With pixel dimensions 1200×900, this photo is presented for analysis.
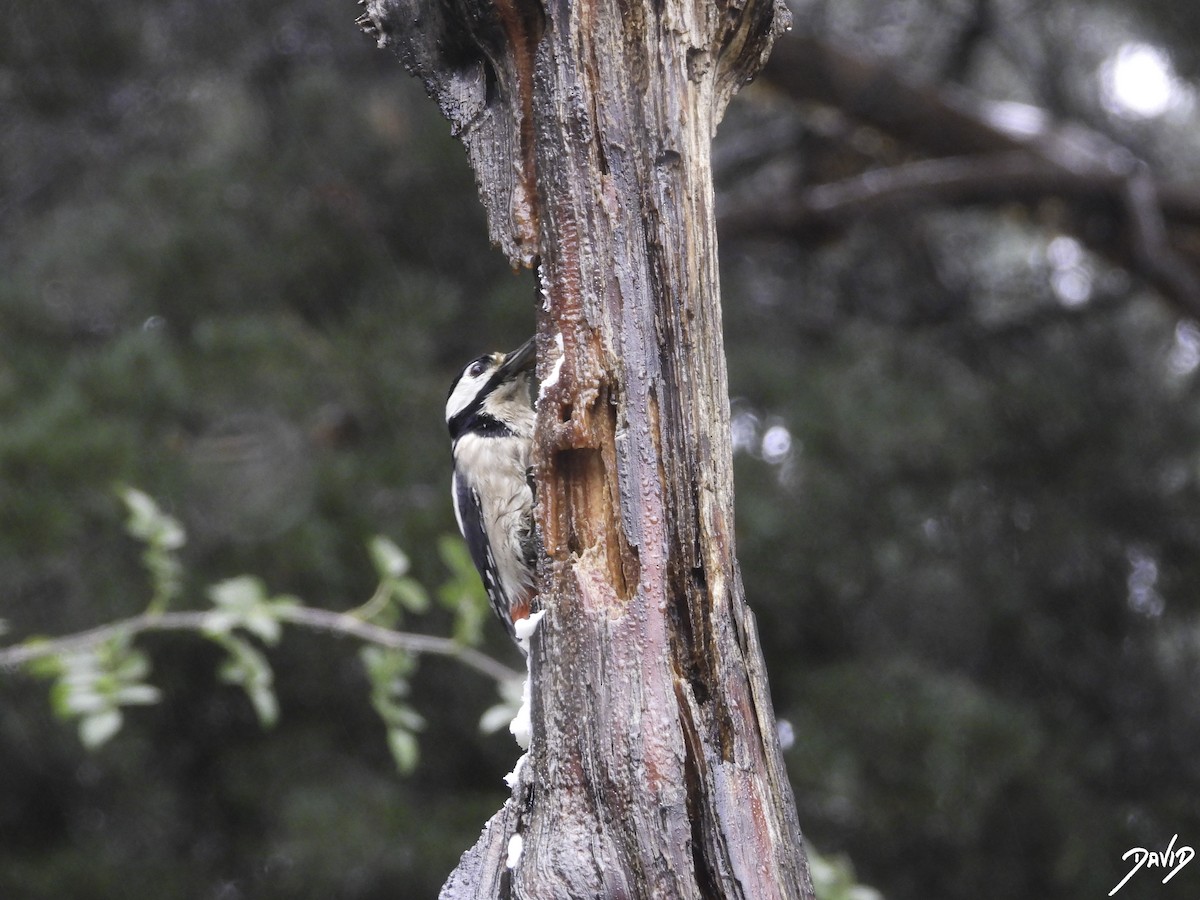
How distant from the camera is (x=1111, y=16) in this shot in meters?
4.62

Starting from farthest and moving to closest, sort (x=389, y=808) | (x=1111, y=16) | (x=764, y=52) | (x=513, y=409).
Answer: (x=1111, y=16), (x=389, y=808), (x=513, y=409), (x=764, y=52)

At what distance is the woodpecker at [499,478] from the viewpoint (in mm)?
2410

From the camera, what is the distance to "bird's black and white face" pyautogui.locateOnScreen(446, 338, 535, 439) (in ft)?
8.19

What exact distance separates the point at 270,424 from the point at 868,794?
189 centimetres

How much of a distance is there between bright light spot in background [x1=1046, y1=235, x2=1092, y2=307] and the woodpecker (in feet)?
9.35

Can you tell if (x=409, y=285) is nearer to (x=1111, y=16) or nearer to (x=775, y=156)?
(x=775, y=156)

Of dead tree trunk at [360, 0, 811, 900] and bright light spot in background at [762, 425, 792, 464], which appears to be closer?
dead tree trunk at [360, 0, 811, 900]

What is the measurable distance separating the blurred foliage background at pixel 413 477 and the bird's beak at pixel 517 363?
778 millimetres

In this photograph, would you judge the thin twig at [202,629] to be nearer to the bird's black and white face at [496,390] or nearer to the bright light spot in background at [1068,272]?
the bird's black and white face at [496,390]

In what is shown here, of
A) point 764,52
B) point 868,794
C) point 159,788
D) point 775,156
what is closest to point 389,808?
point 159,788

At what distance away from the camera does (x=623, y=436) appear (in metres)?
1.46

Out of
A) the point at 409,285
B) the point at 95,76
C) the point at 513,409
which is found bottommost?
the point at 513,409
